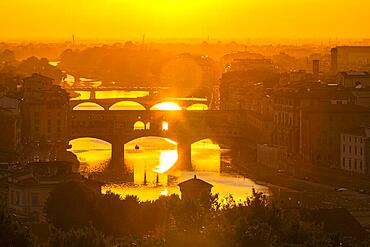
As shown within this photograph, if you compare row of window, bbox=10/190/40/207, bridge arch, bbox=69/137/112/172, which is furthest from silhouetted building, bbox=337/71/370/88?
row of window, bbox=10/190/40/207

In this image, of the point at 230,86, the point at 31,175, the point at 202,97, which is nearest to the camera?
the point at 31,175

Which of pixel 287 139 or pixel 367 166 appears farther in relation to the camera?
pixel 287 139

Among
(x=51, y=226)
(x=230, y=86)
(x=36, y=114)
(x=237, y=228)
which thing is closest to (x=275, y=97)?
(x=36, y=114)

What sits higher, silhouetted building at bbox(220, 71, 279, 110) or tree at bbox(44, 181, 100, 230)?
silhouetted building at bbox(220, 71, 279, 110)

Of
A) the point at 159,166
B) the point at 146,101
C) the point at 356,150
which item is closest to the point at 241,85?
the point at 146,101

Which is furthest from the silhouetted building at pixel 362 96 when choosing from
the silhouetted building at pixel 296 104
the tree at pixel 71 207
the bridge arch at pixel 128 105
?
the bridge arch at pixel 128 105

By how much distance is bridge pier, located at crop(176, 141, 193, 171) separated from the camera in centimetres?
2306

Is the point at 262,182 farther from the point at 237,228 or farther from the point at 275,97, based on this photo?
the point at 237,228

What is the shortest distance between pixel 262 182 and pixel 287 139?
3.93 meters

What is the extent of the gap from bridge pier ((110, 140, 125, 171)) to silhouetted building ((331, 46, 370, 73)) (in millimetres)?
20703

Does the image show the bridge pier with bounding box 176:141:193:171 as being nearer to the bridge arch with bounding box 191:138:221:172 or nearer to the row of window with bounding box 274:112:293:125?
the bridge arch with bounding box 191:138:221:172

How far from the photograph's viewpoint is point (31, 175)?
1387 cm

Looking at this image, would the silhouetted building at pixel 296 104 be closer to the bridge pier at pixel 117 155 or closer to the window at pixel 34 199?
the bridge pier at pixel 117 155

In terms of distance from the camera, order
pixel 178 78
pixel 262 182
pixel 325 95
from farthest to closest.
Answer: pixel 178 78, pixel 325 95, pixel 262 182
